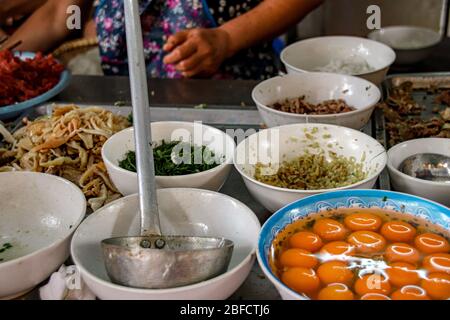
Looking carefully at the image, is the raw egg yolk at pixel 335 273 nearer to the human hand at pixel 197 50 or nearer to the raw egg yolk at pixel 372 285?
the raw egg yolk at pixel 372 285

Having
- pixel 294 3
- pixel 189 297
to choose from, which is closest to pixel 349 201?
pixel 189 297

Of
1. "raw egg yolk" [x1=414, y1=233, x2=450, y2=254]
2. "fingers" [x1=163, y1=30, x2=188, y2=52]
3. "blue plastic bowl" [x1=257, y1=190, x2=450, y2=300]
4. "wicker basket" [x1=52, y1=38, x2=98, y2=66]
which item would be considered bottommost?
"raw egg yolk" [x1=414, y1=233, x2=450, y2=254]

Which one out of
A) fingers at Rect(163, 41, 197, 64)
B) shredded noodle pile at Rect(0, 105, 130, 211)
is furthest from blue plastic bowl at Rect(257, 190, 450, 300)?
fingers at Rect(163, 41, 197, 64)

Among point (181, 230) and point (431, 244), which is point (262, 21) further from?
point (431, 244)

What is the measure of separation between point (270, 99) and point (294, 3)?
745 millimetres

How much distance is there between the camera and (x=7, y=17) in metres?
2.72

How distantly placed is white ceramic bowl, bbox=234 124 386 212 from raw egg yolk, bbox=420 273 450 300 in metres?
0.33

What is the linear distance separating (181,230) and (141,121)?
0.28m

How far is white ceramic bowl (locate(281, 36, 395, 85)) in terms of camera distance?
2.07m

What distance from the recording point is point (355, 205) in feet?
3.92

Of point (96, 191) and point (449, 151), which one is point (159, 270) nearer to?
point (96, 191)

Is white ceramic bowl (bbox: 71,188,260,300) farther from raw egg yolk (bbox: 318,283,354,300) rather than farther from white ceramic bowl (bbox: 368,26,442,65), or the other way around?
white ceramic bowl (bbox: 368,26,442,65)

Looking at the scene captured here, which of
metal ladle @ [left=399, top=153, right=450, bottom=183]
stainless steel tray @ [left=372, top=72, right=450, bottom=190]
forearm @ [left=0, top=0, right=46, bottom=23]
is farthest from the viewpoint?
forearm @ [left=0, top=0, right=46, bottom=23]
